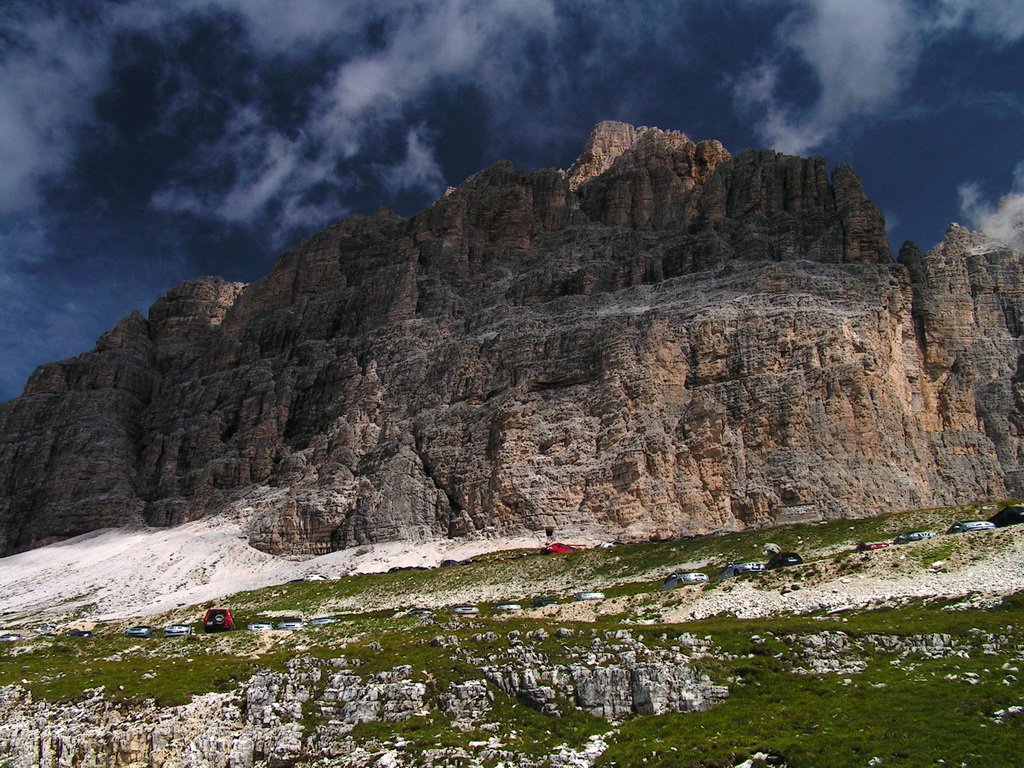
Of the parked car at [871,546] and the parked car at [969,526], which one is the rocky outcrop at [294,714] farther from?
the parked car at [969,526]

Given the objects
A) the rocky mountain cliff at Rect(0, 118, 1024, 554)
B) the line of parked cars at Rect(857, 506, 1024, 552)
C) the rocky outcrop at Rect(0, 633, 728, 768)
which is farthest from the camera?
the rocky mountain cliff at Rect(0, 118, 1024, 554)

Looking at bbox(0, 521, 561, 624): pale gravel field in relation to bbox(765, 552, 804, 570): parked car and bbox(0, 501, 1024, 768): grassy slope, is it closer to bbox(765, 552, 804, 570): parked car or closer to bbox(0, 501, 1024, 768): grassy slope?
bbox(0, 501, 1024, 768): grassy slope

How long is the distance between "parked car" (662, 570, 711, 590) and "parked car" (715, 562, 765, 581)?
830 millimetres

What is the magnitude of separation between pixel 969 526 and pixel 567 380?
47.1 m

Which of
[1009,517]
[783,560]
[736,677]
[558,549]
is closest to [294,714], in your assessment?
[736,677]

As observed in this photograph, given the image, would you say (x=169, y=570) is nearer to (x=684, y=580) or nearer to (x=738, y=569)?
(x=684, y=580)

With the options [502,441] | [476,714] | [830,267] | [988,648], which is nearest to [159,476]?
[502,441]

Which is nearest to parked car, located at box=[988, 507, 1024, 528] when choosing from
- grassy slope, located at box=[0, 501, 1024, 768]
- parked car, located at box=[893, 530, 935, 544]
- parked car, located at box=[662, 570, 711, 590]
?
parked car, located at box=[893, 530, 935, 544]

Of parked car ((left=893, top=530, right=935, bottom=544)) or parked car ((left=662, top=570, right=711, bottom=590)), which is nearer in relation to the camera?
parked car ((left=662, top=570, right=711, bottom=590))

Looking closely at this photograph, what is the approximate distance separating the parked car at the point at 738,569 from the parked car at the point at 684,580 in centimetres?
83

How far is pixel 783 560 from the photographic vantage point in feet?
155

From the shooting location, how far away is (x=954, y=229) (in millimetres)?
105750

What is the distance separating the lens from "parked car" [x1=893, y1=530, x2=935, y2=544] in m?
46.8

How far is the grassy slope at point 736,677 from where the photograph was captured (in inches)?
804
